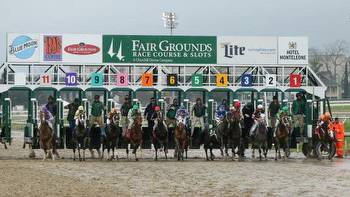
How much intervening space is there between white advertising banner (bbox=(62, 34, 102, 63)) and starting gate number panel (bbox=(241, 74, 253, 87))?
6.01 metres

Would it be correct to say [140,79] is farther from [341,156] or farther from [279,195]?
[279,195]

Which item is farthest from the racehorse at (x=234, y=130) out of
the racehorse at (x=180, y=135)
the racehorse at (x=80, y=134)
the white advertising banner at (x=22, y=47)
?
the white advertising banner at (x=22, y=47)

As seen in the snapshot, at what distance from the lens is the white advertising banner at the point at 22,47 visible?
31.8 metres

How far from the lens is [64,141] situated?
29688 millimetres

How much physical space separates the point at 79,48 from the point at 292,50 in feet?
29.4

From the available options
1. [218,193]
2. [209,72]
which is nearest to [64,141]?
[209,72]

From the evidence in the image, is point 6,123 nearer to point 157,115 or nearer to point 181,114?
point 157,115

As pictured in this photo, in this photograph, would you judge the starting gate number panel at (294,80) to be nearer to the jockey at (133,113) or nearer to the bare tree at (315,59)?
the jockey at (133,113)

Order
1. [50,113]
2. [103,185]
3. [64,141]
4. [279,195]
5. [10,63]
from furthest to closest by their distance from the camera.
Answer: [10,63] → [64,141] → [50,113] → [103,185] → [279,195]

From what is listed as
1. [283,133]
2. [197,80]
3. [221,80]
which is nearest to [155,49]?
[197,80]

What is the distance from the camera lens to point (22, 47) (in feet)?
104

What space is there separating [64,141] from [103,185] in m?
12.6

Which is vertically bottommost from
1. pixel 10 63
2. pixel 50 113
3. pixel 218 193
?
pixel 218 193

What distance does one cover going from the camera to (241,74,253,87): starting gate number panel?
1267 inches
